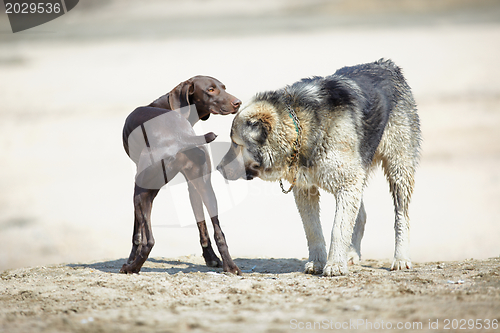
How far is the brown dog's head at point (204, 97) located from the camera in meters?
6.17

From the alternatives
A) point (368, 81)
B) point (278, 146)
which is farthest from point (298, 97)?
point (368, 81)

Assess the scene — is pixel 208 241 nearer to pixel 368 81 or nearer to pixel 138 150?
pixel 138 150

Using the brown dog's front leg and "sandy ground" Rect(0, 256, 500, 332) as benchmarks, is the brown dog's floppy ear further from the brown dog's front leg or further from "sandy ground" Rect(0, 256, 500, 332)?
"sandy ground" Rect(0, 256, 500, 332)

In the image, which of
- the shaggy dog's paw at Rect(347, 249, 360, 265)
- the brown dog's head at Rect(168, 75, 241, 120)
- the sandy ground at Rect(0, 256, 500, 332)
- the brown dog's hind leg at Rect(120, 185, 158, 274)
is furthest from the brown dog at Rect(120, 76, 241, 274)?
the shaggy dog's paw at Rect(347, 249, 360, 265)

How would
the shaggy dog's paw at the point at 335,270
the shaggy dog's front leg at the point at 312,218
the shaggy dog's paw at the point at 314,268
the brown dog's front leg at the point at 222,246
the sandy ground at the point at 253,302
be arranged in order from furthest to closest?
the shaggy dog's front leg at the point at 312,218
the shaggy dog's paw at the point at 314,268
the brown dog's front leg at the point at 222,246
the shaggy dog's paw at the point at 335,270
the sandy ground at the point at 253,302

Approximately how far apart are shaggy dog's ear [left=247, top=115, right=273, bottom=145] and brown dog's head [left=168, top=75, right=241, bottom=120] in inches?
34.7

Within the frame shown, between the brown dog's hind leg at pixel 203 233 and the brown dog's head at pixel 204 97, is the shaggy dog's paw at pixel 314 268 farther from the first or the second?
the brown dog's head at pixel 204 97

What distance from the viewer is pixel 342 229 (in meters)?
5.45

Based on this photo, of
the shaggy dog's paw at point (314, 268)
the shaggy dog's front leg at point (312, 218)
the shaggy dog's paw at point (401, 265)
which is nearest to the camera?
the shaggy dog's paw at point (314, 268)

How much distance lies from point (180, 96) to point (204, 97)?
12.7 inches

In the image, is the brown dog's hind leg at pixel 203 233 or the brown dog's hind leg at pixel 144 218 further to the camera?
the brown dog's hind leg at pixel 203 233

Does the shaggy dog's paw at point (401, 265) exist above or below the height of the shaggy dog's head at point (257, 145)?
below

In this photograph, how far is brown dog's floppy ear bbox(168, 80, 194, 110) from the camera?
20.1ft

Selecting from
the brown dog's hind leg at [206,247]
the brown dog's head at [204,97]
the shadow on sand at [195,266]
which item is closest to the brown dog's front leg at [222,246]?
the shadow on sand at [195,266]
